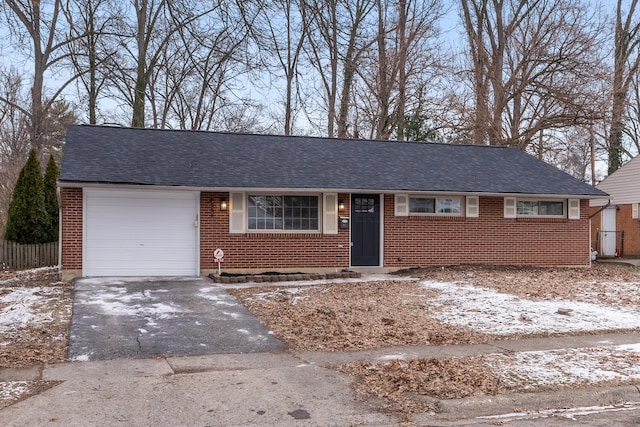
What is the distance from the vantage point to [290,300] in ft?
38.6

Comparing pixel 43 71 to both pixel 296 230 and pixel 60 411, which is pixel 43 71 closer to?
pixel 296 230

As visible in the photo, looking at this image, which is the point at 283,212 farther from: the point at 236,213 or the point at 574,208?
the point at 574,208

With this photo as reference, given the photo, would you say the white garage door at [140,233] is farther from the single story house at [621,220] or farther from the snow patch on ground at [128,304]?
the single story house at [621,220]

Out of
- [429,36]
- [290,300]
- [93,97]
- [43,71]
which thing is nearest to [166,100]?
[93,97]

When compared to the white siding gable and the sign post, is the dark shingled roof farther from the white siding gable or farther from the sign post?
the white siding gable

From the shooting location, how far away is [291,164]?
57.2ft

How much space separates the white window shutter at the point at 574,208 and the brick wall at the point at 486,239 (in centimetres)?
19

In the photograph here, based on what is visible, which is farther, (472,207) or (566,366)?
(472,207)

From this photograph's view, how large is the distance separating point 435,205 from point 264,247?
206 inches

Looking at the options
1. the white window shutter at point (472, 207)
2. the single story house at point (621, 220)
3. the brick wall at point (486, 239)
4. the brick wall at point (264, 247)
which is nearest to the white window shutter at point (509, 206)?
the brick wall at point (486, 239)

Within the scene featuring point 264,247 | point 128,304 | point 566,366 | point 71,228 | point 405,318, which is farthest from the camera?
point 264,247

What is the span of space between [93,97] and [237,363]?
23308mm

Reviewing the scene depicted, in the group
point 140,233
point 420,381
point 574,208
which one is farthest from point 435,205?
point 420,381

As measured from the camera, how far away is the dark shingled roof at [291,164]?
15.4 meters
